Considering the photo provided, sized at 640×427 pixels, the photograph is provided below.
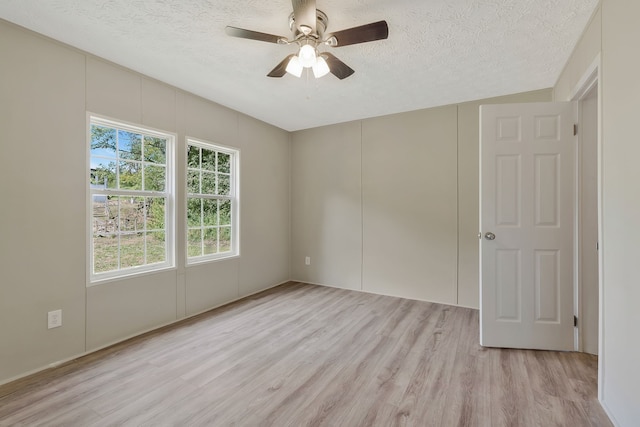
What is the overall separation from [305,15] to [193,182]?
2.39m

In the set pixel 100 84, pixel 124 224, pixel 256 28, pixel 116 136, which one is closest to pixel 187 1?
pixel 256 28

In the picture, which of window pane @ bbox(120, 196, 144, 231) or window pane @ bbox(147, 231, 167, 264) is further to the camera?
window pane @ bbox(147, 231, 167, 264)

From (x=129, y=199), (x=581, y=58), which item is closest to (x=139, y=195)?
(x=129, y=199)

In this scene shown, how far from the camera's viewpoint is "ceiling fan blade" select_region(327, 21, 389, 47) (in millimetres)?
1655

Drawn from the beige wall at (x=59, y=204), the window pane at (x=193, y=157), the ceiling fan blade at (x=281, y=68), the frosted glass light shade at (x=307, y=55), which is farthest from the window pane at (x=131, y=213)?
the frosted glass light shade at (x=307, y=55)

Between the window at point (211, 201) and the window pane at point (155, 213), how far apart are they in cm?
30

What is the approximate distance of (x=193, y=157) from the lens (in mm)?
3385

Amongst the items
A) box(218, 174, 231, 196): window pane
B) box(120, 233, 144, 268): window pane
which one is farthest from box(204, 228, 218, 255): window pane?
box(120, 233, 144, 268): window pane

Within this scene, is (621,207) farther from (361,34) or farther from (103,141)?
(103,141)

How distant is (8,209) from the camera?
2.00 m

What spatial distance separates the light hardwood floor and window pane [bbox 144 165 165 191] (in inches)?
58.1

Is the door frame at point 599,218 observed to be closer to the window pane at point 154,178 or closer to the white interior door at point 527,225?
the white interior door at point 527,225

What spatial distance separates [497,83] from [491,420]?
9.90ft

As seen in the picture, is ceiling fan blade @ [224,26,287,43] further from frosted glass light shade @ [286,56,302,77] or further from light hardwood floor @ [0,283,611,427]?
light hardwood floor @ [0,283,611,427]
